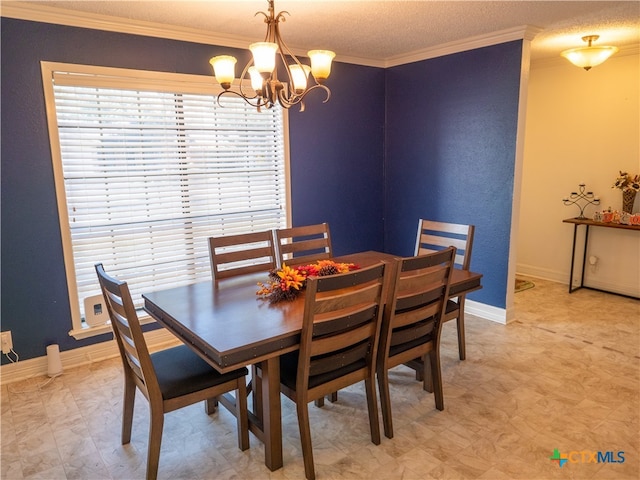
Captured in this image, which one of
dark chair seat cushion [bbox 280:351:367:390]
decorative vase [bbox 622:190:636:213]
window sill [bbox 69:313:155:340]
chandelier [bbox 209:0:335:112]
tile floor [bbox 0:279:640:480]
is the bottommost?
tile floor [bbox 0:279:640:480]

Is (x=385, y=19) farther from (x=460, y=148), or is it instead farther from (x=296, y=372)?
(x=296, y=372)

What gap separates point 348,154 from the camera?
14.4 ft

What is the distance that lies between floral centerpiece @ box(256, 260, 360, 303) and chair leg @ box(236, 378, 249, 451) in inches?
18.2

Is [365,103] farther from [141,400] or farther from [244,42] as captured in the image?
[141,400]

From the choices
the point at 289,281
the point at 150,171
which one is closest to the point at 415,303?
the point at 289,281

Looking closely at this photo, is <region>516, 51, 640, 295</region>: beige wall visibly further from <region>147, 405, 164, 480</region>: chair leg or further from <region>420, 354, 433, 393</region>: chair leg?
<region>147, 405, 164, 480</region>: chair leg

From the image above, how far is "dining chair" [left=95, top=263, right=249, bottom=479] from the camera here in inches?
71.8

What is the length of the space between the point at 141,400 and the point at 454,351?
2.15m

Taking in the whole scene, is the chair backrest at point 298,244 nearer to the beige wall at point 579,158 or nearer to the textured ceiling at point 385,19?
the textured ceiling at point 385,19

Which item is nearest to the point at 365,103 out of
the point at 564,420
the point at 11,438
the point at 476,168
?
the point at 476,168

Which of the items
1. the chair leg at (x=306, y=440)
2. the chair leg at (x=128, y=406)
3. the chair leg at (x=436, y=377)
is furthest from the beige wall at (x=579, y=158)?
the chair leg at (x=128, y=406)

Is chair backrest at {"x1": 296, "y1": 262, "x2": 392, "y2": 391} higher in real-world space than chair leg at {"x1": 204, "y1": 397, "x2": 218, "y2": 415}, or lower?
higher

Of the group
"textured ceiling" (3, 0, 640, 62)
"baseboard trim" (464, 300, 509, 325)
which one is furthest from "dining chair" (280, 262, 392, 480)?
"baseboard trim" (464, 300, 509, 325)

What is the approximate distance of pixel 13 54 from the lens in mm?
2709
